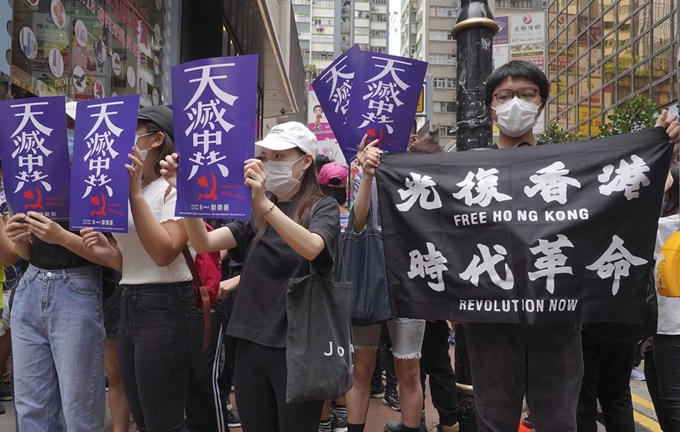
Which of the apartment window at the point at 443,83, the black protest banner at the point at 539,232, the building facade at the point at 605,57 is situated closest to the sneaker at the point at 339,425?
the black protest banner at the point at 539,232

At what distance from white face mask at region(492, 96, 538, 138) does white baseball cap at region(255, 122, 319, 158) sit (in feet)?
2.84

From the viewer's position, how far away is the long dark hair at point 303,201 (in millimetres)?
2467

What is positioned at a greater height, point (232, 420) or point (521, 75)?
point (521, 75)

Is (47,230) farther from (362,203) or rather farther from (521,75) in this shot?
(521,75)

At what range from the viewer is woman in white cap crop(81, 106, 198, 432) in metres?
2.43

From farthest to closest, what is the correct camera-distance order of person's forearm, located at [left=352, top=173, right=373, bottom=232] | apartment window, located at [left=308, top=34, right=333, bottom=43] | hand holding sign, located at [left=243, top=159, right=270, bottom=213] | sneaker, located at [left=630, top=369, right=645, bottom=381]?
apartment window, located at [left=308, top=34, right=333, bottom=43] → sneaker, located at [left=630, top=369, right=645, bottom=381] → person's forearm, located at [left=352, top=173, right=373, bottom=232] → hand holding sign, located at [left=243, top=159, right=270, bottom=213]

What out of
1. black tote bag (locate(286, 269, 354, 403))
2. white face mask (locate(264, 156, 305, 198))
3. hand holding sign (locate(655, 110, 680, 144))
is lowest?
black tote bag (locate(286, 269, 354, 403))

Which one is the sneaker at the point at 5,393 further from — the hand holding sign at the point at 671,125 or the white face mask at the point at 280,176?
the hand holding sign at the point at 671,125

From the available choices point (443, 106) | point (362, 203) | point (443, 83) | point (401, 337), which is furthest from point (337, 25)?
point (362, 203)

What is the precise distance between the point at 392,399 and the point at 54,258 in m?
3.23

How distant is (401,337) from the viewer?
365 centimetres

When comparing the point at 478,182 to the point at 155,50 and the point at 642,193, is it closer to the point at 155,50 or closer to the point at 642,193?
the point at 642,193

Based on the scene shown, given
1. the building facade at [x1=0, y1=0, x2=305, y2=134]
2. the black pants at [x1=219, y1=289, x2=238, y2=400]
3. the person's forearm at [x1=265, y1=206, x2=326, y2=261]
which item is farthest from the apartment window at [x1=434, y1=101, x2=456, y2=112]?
the person's forearm at [x1=265, y1=206, x2=326, y2=261]

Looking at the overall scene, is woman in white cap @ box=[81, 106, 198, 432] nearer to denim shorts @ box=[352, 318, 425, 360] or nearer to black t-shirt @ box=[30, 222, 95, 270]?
black t-shirt @ box=[30, 222, 95, 270]
